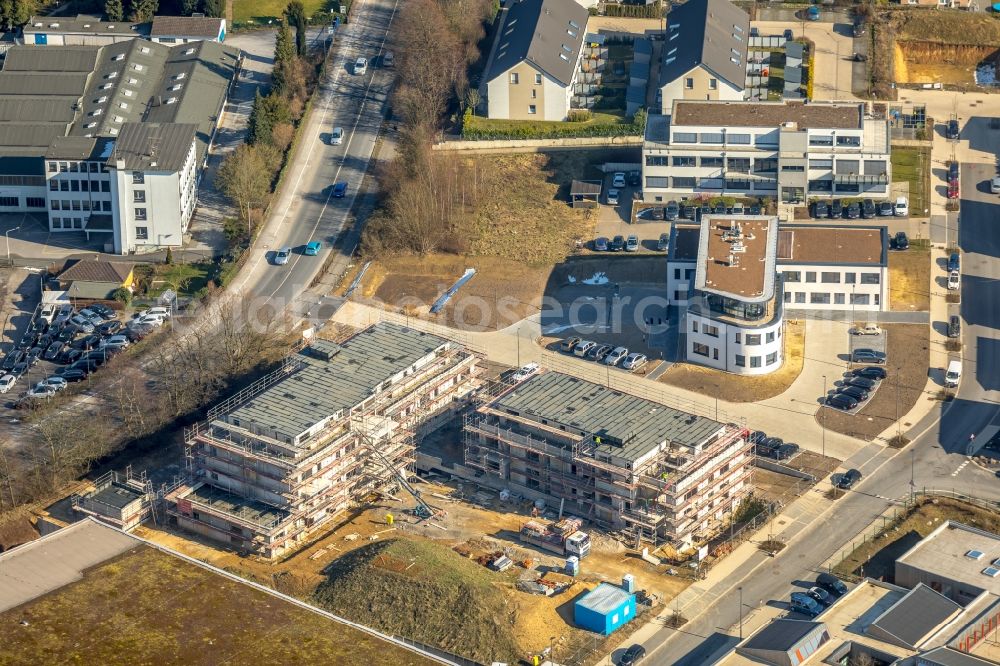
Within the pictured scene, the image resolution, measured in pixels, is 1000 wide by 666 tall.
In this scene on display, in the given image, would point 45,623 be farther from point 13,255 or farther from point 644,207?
point 644,207

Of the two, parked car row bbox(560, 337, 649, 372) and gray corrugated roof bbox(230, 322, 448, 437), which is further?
parked car row bbox(560, 337, 649, 372)

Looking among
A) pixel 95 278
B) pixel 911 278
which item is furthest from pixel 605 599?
pixel 95 278

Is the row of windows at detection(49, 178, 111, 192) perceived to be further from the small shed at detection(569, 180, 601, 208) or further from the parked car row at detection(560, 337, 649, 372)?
the parked car row at detection(560, 337, 649, 372)

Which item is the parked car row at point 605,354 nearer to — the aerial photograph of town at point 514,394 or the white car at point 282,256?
the aerial photograph of town at point 514,394

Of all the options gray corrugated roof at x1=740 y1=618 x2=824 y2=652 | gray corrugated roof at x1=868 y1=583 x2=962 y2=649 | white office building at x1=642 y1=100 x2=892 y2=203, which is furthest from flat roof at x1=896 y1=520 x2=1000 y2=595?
white office building at x1=642 y1=100 x2=892 y2=203

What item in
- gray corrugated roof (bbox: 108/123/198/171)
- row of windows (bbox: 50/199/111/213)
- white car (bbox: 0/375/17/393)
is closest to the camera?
white car (bbox: 0/375/17/393)

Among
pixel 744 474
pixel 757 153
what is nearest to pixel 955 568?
pixel 744 474

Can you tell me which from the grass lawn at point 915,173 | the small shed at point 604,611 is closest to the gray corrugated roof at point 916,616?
the small shed at point 604,611
